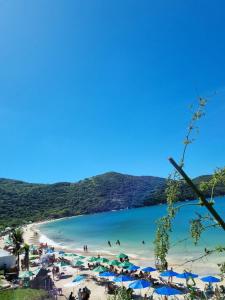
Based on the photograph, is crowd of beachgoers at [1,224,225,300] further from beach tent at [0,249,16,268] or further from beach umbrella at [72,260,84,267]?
beach tent at [0,249,16,268]

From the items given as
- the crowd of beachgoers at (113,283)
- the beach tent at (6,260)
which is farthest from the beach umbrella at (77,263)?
the beach tent at (6,260)

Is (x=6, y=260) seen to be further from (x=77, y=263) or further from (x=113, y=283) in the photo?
(x=113, y=283)

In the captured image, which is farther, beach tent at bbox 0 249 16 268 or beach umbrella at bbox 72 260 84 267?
beach umbrella at bbox 72 260 84 267

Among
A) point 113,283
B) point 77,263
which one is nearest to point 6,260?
point 77,263

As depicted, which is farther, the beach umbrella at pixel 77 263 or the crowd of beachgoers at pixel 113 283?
the beach umbrella at pixel 77 263

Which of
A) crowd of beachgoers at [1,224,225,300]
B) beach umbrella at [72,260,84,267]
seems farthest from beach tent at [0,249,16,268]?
beach umbrella at [72,260,84,267]

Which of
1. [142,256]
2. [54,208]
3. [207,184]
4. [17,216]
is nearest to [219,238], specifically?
[142,256]

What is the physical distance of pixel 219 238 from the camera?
5103 centimetres

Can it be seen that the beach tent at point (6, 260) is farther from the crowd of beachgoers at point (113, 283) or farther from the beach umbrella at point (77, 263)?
the beach umbrella at point (77, 263)

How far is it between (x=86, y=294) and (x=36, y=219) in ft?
462

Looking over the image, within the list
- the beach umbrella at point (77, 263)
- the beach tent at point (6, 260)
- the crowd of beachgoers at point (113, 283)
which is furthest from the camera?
the beach umbrella at point (77, 263)

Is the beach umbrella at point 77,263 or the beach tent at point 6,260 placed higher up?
the beach tent at point 6,260

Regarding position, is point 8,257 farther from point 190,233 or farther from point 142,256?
point 190,233

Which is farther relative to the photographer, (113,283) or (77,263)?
(77,263)
